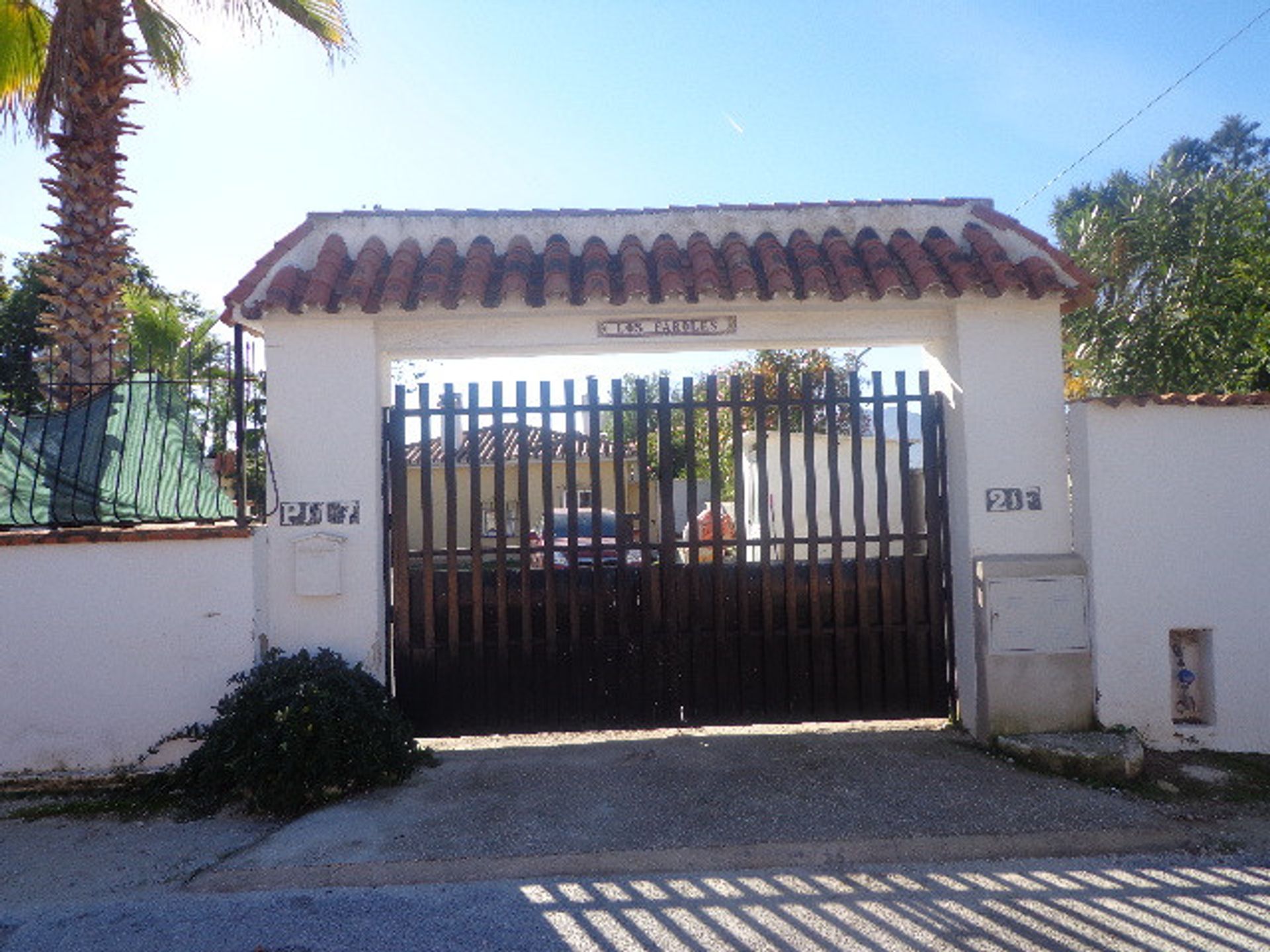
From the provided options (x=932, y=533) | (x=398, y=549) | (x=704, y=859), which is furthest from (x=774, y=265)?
(x=704, y=859)

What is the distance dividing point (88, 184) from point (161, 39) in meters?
2.03

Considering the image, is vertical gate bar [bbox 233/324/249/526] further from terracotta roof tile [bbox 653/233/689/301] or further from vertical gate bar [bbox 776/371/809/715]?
vertical gate bar [bbox 776/371/809/715]

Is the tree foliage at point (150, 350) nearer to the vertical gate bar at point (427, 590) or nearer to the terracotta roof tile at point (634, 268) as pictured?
the vertical gate bar at point (427, 590)

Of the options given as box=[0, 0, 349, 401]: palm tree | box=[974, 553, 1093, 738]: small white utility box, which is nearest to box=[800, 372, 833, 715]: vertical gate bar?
box=[974, 553, 1093, 738]: small white utility box

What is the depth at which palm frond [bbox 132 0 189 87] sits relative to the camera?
9.78 meters

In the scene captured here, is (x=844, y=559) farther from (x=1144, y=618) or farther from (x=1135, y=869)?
(x=1135, y=869)

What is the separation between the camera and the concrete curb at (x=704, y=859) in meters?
4.52

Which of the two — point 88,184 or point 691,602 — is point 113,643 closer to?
point 691,602

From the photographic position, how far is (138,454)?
23.1 ft

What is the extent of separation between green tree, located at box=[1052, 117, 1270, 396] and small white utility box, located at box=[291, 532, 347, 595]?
7.34m

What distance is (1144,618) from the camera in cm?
614

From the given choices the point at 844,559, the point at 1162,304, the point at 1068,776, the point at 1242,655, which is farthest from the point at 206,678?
the point at 1162,304

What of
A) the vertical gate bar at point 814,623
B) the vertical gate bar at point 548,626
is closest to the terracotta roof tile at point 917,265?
the vertical gate bar at point 814,623

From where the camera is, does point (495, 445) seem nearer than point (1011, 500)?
No
